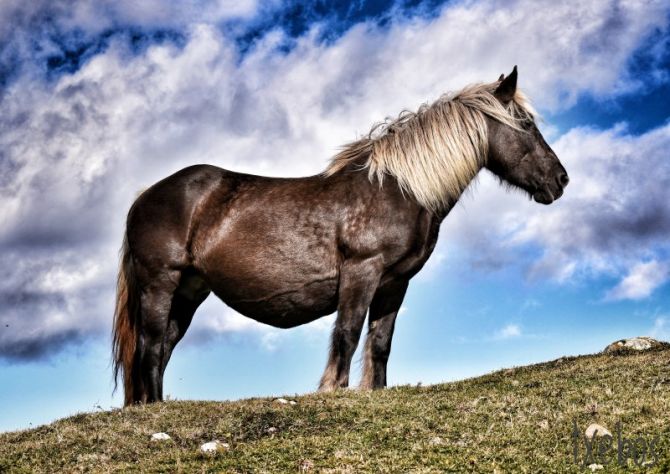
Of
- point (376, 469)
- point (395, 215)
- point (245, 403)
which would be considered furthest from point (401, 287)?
point (376, 469)

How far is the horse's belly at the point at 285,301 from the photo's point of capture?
10.0 meters

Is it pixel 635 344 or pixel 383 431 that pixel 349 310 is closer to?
pixel 383 431

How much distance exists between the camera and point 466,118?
407 inches

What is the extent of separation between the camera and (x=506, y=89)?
1047 cm

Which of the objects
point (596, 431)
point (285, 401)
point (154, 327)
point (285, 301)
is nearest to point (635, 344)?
point (285, 301)

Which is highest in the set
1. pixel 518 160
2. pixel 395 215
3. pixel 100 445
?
pixel 518 160

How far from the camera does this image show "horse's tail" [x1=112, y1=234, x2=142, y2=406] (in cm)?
1088

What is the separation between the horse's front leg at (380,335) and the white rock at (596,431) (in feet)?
12.5

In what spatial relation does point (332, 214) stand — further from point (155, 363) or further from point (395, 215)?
point (155, 363)

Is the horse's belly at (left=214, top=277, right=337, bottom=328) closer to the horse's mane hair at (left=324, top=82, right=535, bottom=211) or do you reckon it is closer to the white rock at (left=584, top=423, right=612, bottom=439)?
the horse's mane hair at (left=324, top=82, right=535, bottom=211)

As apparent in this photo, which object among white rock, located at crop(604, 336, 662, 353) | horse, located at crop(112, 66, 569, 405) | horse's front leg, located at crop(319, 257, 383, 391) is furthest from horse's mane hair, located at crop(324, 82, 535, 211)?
white rock, located at crop(604, 336, 662, 353)

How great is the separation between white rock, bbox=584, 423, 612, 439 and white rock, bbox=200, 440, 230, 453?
3.39 metres

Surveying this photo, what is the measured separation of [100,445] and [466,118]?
248 inches

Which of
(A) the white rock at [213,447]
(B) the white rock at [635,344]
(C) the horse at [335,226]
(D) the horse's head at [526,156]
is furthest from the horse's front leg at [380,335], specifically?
(B) the white rock at [635,344]
